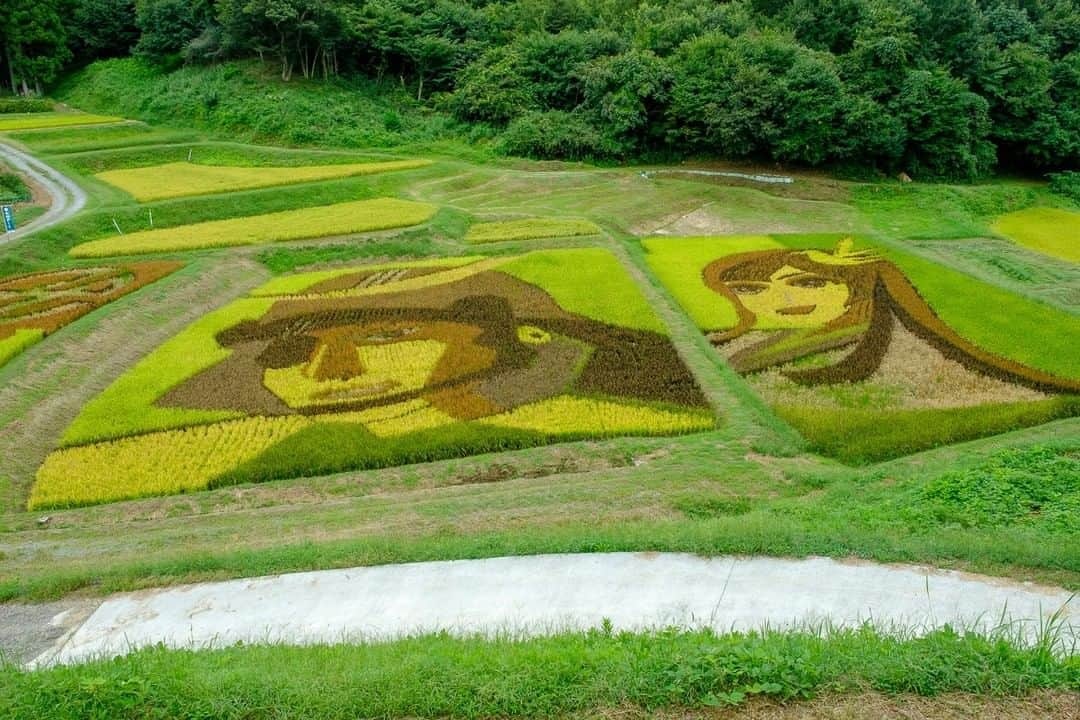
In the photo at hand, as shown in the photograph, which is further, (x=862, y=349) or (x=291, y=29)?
(x=291, y=29)

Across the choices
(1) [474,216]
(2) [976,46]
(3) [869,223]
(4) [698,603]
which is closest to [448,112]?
(1) [474,216]

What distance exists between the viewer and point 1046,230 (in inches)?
1404

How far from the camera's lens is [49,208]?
32594mm

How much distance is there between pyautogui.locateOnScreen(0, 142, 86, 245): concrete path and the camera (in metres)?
29.1

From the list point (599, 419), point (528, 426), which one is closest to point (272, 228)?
point (528, 426)

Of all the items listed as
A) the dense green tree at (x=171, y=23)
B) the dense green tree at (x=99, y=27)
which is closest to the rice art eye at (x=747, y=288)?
the dense green tree at (x=171, y=23)

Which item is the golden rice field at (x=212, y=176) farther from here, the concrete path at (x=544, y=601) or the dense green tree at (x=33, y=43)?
the concrete path at (x=544, y=601)

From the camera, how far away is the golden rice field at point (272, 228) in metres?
27.5

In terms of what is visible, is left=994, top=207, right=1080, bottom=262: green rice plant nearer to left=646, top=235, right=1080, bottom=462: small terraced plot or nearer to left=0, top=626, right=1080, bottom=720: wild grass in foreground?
left=646, top=235, right=1080, bottom=462: small terraced plot

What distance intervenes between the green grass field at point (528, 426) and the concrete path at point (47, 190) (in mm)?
1407

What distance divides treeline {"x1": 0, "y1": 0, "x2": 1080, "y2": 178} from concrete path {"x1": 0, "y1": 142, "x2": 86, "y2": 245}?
1519cm

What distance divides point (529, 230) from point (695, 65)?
2163 cm

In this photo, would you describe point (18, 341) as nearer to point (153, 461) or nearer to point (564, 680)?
point (153, 461)

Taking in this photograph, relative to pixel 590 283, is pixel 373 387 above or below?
below
